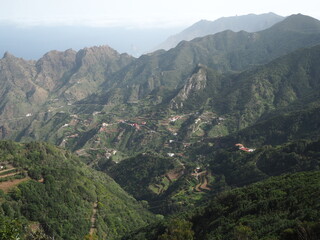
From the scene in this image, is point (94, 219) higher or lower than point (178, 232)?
lower

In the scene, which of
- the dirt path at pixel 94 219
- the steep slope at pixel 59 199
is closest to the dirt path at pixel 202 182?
the steep slope at pixel 59 199

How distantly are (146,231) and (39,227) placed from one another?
27.6 m

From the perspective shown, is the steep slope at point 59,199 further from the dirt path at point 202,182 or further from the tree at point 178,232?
the tree at point 178,232

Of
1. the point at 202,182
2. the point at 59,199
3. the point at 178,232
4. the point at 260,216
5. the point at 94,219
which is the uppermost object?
the point at 260,216

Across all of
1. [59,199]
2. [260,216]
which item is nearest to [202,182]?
[59,199]

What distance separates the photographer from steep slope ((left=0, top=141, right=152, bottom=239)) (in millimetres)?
82250

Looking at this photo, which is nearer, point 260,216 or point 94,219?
point 260,216

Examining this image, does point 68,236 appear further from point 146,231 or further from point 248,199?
point 248,199

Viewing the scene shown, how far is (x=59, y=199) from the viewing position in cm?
9444

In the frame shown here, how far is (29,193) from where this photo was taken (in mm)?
87750

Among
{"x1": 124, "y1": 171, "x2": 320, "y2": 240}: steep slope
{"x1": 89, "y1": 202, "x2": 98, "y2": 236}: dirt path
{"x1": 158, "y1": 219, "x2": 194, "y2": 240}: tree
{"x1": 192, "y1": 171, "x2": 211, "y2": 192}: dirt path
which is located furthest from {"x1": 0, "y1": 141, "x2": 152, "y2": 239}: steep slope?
{"x1": 158, "y1": 219, "x2": 194, "y2": 240}: tree

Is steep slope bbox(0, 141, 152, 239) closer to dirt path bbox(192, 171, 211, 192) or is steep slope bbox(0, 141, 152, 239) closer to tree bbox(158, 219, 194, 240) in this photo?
dirt path bbox(192, 171, 211, 192)

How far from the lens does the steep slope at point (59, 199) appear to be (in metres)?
82.2

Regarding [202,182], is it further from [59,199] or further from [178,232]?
[178,232]
